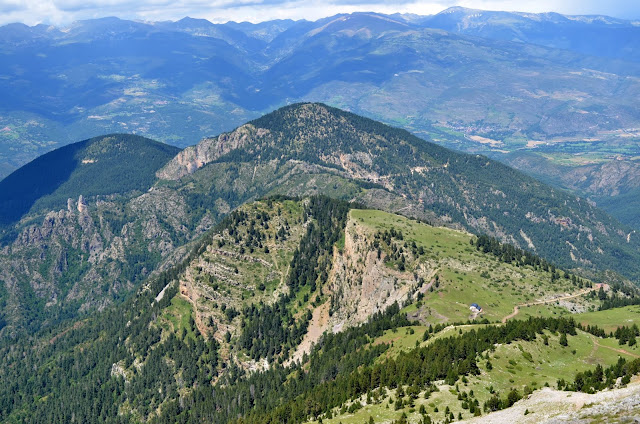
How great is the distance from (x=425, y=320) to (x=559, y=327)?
52953mm

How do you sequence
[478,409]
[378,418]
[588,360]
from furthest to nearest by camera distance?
[588,360] < [378,418] < [478,409]

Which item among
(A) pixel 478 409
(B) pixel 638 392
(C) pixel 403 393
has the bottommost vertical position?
(C) pixel 403 393

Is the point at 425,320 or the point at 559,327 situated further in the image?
the point at 425,320

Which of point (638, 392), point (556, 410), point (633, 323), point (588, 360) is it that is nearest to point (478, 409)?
point (556, 410)

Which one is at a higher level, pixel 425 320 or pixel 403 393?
pixel 403 393

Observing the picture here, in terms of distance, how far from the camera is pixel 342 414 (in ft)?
427

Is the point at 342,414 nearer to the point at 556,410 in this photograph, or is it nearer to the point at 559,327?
the point at 556,410

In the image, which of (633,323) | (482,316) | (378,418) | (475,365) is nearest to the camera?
(378,418)

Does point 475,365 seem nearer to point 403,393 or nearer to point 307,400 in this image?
point 403,393

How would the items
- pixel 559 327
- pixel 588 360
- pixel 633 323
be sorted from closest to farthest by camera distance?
pixel 588 360 < pixel 559 327 < pixel 633 323

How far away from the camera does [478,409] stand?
109 metres

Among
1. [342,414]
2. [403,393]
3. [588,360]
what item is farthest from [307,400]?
[588,360]

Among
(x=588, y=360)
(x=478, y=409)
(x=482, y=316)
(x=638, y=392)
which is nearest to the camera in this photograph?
(x=638, y=392)

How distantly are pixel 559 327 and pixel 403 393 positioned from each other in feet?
172
